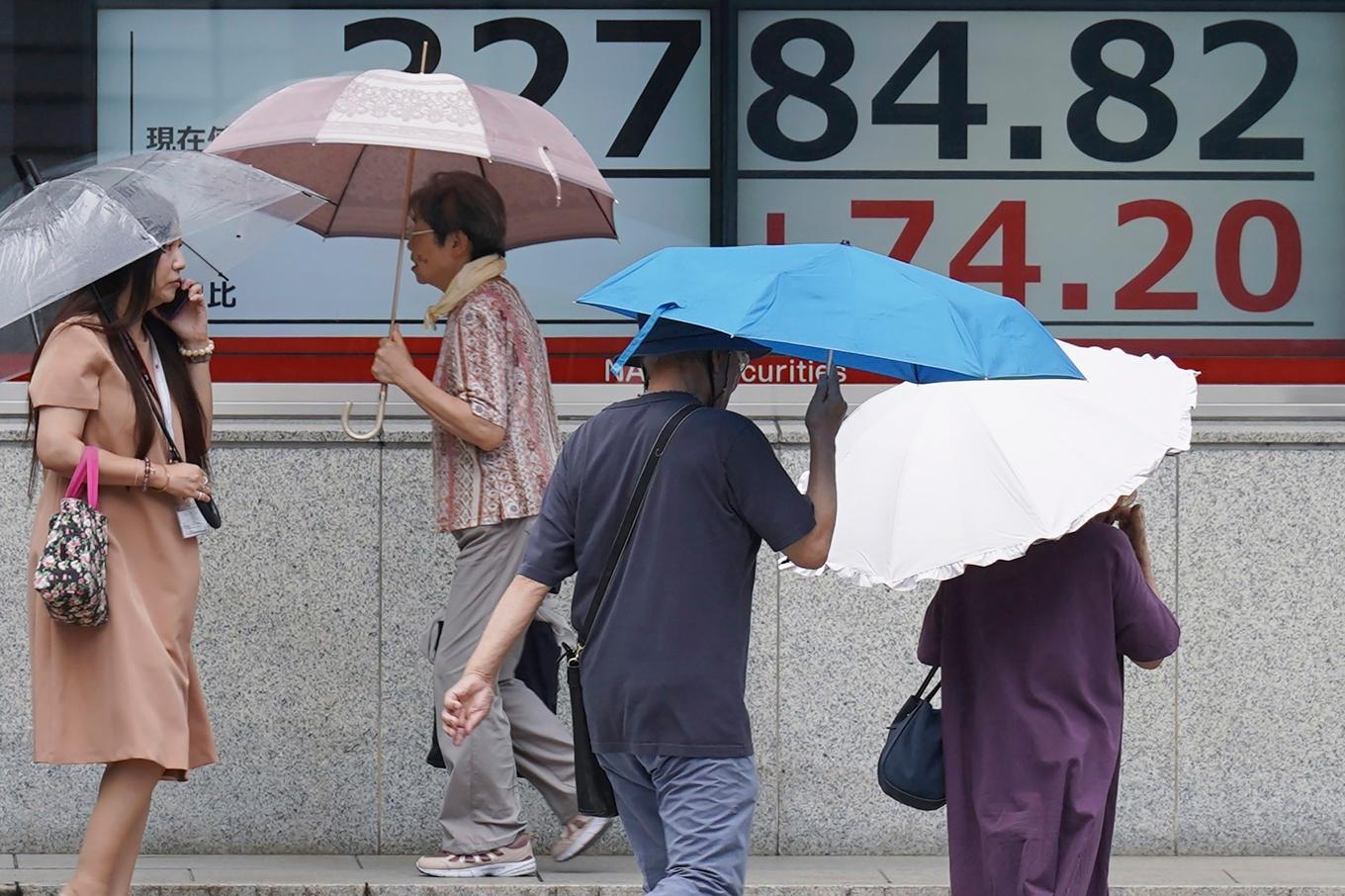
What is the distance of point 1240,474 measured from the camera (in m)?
6.83

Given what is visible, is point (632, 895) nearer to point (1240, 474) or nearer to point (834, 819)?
point (834, 819)

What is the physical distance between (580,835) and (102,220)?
2385 millimetres


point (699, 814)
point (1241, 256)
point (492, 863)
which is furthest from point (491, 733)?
point (1241, 256)

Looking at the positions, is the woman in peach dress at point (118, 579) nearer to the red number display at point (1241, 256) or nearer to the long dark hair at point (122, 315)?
the long dark hair at point (122, 315)

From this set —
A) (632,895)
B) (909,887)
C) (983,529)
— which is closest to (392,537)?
(632,895)

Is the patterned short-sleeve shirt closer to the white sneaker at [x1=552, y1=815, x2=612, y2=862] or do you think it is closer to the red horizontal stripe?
the white sneaker at [x1=552, y1=815, x2=612, y2=862]

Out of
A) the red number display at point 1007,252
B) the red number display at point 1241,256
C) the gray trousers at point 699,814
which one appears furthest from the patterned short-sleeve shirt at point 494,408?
the red number display at point 1241,256

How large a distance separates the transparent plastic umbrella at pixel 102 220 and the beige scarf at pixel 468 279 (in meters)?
0.55

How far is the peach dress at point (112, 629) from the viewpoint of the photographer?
16.8 ft

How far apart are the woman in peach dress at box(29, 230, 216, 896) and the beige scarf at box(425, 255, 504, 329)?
926 millimetres

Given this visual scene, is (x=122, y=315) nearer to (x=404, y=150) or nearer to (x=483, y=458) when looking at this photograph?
(x=483, y=458)

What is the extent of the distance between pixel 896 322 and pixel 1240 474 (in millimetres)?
3444

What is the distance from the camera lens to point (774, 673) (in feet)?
22.2

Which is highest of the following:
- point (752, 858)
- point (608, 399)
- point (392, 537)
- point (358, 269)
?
point (358, 269)
